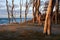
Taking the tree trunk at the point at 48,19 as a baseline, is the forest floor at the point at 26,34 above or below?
below

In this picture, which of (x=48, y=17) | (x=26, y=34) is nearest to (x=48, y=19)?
(x=48, y=17)

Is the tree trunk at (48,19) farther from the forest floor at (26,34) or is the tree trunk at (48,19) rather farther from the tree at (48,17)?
the forest floor at (26,34)

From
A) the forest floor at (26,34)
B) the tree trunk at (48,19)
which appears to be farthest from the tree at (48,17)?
the forest floor at (26,34)

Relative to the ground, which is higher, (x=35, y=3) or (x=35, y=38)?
(x=35, y=3)

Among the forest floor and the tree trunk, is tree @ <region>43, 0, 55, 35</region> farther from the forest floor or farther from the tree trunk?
the forest floor

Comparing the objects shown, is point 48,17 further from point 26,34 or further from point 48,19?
point 26,34

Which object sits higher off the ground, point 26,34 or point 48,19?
point 48,19

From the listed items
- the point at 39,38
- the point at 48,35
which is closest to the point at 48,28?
the point at 48,35

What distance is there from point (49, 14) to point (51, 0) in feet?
1.79

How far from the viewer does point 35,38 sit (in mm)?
6805

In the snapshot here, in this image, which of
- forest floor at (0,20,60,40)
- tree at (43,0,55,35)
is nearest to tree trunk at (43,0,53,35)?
tree at (43,0,55,35)

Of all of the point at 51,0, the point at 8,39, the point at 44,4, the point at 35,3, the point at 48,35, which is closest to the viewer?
the point at 8,39

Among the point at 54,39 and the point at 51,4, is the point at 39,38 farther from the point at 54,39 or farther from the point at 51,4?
the point at 51,4

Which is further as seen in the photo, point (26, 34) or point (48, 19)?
point (26, 34)
